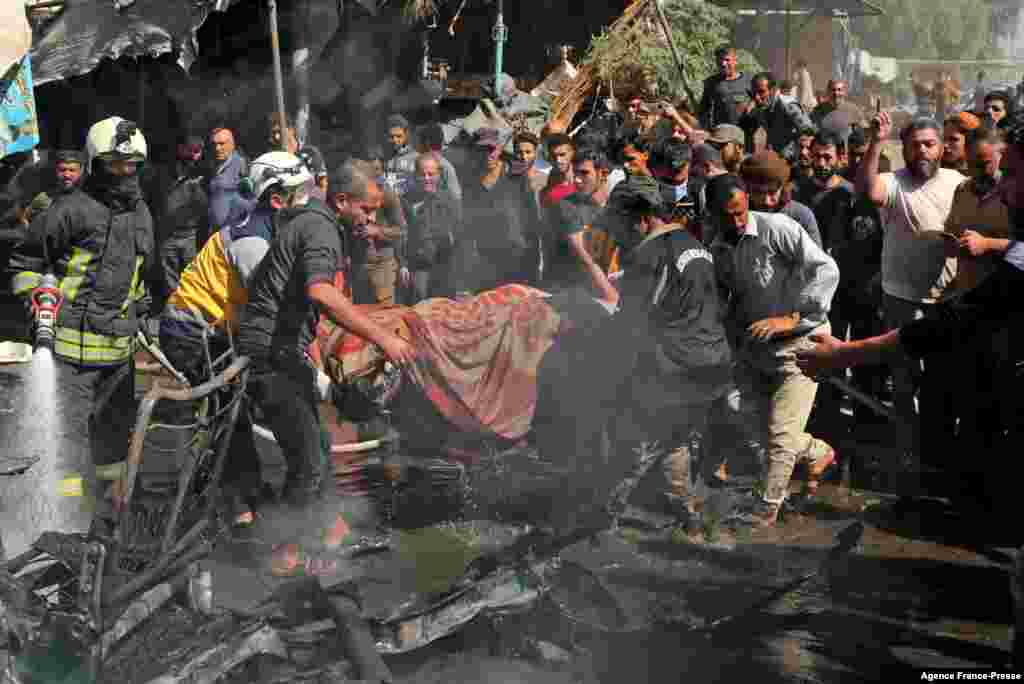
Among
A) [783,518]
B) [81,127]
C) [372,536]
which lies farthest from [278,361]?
[81,127]

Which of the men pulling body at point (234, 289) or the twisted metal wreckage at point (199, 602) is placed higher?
the men pulling body at point (234, 289)

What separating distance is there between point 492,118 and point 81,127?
4.57m

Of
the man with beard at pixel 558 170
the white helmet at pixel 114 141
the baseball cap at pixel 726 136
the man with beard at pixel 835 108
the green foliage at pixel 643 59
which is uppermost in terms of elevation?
the green foliage at pixel 643 59

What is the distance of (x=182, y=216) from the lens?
31.0 ft

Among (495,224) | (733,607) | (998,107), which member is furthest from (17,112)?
(998,107)

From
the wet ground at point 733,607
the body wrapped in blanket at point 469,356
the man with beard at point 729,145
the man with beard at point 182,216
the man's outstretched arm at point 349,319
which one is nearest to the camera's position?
the wet ground at point 733,607

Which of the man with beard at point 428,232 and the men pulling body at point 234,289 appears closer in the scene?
the men pulling body at point 234,289

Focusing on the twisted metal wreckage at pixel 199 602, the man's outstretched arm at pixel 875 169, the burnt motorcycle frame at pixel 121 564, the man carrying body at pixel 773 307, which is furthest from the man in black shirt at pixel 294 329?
the man's outstretched arm at pixel 875 169

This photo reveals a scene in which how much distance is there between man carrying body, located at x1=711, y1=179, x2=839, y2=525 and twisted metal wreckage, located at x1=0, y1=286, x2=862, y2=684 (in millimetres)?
1163

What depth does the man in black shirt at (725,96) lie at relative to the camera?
10828 millimetres

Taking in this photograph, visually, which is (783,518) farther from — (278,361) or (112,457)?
(112,457)

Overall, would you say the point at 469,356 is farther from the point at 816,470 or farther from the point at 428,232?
the point at 428,232

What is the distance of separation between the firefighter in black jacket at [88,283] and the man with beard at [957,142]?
5.00 m

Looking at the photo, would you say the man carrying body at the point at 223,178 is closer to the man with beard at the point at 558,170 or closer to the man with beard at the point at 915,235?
the man with beard at the point at 558,170
